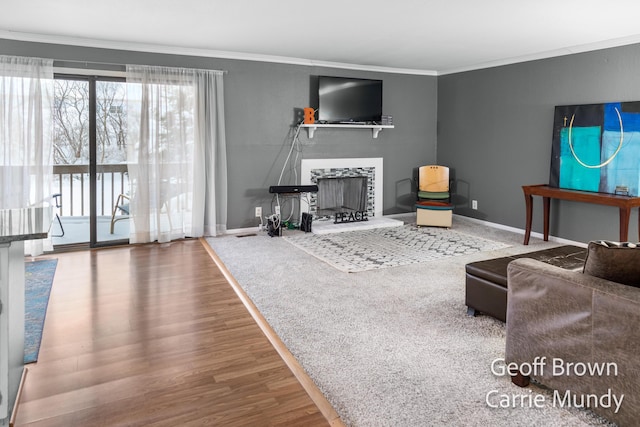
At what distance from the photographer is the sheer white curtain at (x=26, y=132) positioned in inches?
180

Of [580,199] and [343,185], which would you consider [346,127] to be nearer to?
[343,185]

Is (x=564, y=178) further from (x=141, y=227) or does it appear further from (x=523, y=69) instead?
(x=141, y=227)

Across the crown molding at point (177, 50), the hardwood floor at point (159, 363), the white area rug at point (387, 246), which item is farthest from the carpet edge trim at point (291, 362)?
the crown molding at point (177, 50)

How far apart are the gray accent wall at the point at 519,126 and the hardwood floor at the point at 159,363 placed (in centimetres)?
408

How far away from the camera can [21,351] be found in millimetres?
2363

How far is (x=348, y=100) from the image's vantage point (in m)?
6.44

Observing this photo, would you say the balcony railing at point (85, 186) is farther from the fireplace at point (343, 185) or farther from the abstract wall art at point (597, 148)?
the abstract wall art at point (597, 148)

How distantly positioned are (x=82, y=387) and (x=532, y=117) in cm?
564

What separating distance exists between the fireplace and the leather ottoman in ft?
11.7

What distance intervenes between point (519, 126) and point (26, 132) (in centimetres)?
578

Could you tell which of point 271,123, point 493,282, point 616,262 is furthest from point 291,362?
point 271,123

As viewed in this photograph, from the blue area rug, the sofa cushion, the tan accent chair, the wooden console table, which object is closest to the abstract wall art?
the wooden console table

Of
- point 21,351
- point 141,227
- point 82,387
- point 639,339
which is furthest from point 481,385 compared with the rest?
point 141,227

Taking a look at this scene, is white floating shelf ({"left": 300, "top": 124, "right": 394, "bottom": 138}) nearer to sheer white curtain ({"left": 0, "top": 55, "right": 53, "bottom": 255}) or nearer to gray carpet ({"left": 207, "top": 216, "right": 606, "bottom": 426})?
gray carpet ({"left": 207, "top": 216, "right": 606, "bottom": 426})
